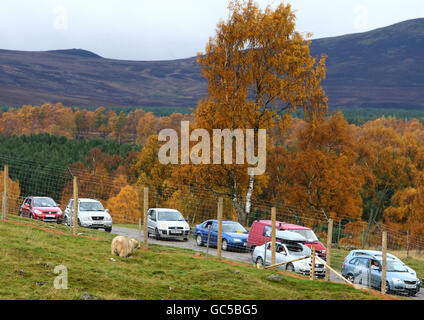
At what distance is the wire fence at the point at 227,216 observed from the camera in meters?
26.4

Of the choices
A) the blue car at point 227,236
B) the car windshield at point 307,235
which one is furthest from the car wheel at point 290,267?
the blue car at point 227,236

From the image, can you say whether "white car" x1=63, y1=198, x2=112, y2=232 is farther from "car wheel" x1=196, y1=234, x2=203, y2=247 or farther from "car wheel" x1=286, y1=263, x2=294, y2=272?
"car wheel" x1=286, y1=263, x2=294, y2=272

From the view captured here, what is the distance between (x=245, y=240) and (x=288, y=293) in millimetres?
12829

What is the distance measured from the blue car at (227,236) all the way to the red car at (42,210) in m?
7.73

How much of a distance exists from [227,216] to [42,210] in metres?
38.2

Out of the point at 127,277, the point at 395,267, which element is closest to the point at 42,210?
the point at 127,277

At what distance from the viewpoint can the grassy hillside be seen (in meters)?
11.6

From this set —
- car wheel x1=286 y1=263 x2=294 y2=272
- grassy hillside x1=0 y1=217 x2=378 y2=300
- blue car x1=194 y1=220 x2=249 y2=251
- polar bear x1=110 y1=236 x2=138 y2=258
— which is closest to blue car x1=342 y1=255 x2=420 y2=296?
car wheel x1=286 y1=263 x2=294 y2=272

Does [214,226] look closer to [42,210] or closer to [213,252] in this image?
[213,252]

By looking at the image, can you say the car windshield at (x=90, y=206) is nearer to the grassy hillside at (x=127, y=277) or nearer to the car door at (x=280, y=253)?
the grassy hillside at (x=127, y=277)

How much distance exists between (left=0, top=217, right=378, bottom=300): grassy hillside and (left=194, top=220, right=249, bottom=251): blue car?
8257 millimetres

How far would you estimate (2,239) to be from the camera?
52.7ft
